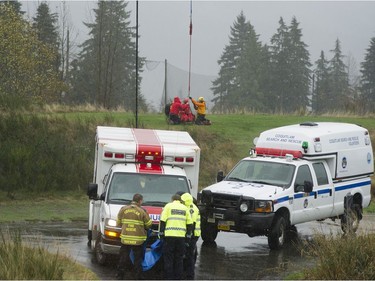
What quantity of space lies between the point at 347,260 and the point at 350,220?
5.98ft

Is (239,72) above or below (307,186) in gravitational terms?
above

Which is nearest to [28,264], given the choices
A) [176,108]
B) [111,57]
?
[176,108]

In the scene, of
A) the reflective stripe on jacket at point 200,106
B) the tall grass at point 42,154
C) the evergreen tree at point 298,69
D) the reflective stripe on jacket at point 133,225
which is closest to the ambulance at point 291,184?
the reflective stripe on jacket at point 133,225

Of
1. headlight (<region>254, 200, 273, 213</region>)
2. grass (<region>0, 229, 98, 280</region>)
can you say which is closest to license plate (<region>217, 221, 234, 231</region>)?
headlight (<region>254, 200, 273, 213</region>)

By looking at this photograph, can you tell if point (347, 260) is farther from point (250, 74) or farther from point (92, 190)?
point (250, 74)

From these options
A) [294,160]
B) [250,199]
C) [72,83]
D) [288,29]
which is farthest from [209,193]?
[288,29]

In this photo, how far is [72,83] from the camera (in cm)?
6662

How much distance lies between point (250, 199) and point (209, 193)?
97 cm

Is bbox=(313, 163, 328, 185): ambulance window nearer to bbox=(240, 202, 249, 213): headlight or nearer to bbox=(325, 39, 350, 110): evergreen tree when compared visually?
bbox=(240, 202, 249, 213): headlight

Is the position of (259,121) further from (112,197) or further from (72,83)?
(72,83)

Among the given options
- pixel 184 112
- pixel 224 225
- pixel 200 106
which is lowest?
pixel 224 225

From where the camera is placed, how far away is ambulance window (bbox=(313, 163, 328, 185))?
20.1 meters

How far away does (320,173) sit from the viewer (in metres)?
20.2

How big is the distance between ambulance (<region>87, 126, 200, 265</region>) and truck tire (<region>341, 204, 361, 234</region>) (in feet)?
10.4
